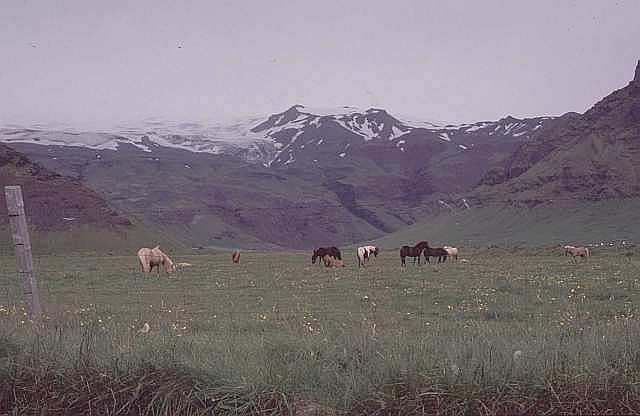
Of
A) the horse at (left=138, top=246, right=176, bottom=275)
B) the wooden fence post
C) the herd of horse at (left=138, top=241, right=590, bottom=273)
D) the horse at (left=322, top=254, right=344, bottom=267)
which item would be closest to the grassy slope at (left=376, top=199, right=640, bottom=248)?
the herd of horse at (left=138, top=241, right=590, bottom=273)

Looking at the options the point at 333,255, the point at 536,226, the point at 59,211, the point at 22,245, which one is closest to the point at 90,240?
the point at 59,211

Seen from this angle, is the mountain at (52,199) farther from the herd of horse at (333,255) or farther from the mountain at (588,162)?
the mountain at (588,162)

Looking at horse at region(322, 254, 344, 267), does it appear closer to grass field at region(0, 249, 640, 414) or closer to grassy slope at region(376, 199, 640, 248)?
grass field at region(0, 249, 640, 414)

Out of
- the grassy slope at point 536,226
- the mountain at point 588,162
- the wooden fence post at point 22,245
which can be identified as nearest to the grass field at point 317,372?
the wooden fence post at point 22,245

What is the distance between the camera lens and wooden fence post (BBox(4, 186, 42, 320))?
29.0ft

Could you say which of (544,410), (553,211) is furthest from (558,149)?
(544,410)

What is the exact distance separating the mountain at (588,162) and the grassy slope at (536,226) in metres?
3.48

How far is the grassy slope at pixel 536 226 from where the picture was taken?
101 meters

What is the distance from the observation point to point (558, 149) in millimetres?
143500

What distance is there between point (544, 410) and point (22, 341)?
219 inches

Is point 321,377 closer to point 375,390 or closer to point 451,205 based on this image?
point 375,390

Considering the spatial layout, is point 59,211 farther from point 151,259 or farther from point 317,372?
point 317,372

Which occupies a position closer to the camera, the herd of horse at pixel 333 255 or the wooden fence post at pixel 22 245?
the wooden fence post at pixel 22 245

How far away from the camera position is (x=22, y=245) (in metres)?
8.88
